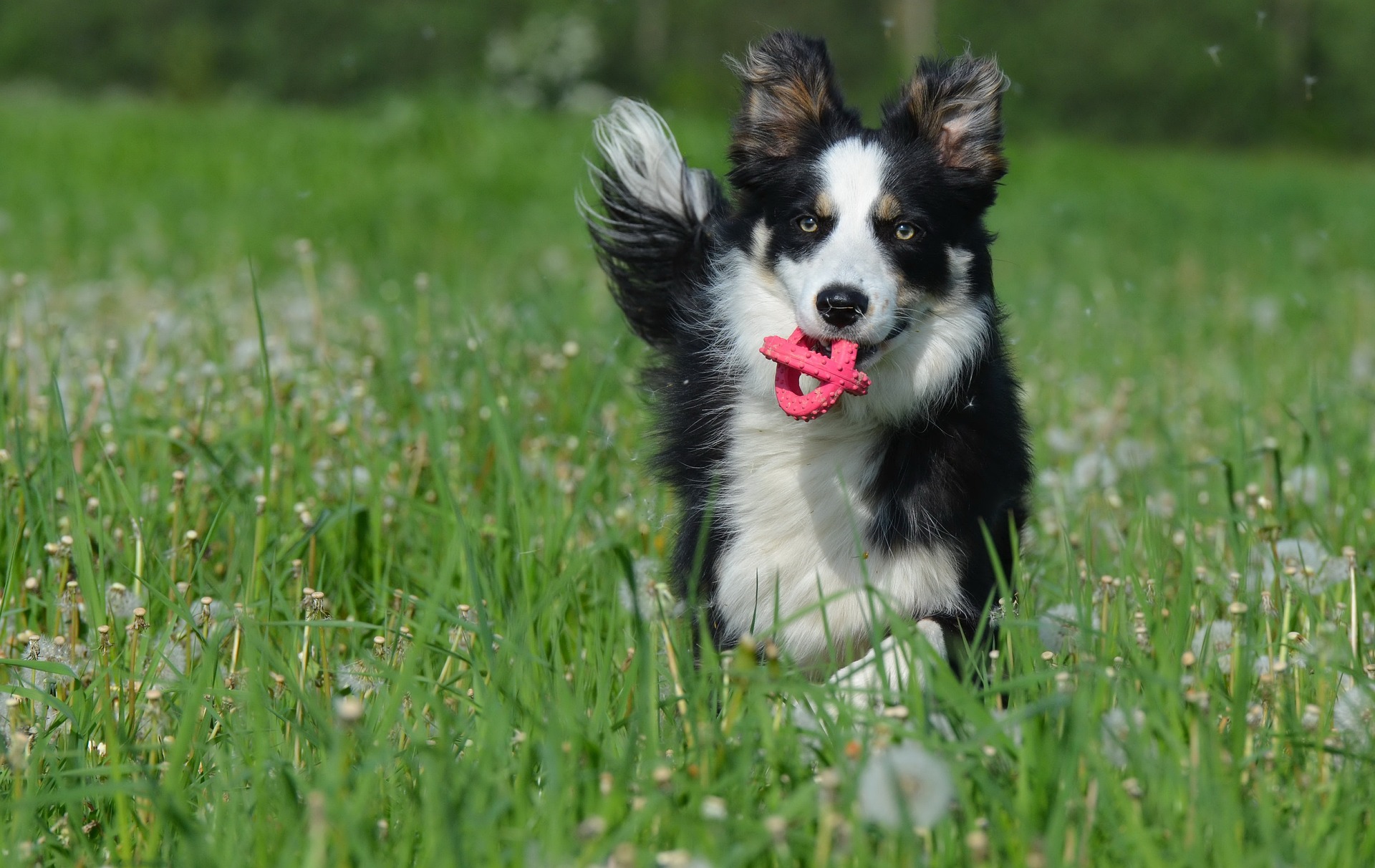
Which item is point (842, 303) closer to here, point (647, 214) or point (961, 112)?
point (961, 112)

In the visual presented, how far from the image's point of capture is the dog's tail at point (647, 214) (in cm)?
363

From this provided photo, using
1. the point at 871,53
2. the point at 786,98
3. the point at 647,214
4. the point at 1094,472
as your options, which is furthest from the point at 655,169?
the point at 871,53

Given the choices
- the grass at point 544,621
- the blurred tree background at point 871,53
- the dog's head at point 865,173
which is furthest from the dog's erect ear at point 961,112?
the blurred tree background at point 871,53

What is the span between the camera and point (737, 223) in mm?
3074

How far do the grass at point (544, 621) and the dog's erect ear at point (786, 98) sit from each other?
820mm

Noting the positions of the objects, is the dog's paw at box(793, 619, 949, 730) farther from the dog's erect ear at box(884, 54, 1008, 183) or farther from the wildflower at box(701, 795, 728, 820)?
the dog's erect ear at box(884, 54, 1008, 183)

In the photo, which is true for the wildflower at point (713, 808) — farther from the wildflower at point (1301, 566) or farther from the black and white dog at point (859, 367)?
the wildflower at point (1301, 566)

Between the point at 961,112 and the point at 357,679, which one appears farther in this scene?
the point at 961,112

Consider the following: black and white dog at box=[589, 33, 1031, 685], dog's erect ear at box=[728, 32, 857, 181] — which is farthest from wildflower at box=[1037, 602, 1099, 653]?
dog's erect ear at box=[728, 32, 857, 181]

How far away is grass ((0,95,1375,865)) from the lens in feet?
5.70

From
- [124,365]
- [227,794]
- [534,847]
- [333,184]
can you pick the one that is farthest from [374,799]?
[333,184]

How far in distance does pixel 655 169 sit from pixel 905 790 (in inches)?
93.5

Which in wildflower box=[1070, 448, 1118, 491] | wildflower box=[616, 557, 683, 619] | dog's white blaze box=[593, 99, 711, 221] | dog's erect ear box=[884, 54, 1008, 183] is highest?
dog's erect ear box=[884, 54, 1008, 183]

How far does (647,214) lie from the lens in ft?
12.0
